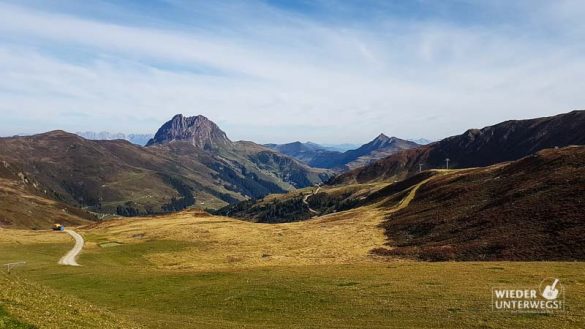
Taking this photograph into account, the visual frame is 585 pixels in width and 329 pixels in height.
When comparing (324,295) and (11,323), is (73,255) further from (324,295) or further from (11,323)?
(11,323)

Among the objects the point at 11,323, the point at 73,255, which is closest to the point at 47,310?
the point at 11,323

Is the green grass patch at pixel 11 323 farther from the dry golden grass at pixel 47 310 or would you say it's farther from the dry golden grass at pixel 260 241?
the dry golden grass at pixel 260 241

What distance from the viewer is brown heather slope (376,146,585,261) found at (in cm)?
5966

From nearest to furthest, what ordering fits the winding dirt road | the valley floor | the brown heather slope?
1. the valley floor
2. the brown heather slope
3. the winding dirt road

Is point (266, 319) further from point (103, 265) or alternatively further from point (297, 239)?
point (297, 239)

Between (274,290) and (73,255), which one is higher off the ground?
(274,290)

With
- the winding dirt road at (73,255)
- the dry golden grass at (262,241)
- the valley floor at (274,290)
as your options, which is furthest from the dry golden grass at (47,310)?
the winding dirt road at (73,255)

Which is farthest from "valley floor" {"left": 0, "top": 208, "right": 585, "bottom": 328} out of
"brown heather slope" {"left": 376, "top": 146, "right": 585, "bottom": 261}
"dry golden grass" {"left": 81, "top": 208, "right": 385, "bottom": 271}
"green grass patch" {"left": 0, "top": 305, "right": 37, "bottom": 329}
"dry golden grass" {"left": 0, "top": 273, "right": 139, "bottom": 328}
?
"brown heather slope" {"left": 376, "top": 146, "right": 585, "bottom": 261}

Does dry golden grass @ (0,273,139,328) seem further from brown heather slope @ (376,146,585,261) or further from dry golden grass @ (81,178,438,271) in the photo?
brown heather slope @ (376,146,585,261)

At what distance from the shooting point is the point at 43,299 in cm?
3070

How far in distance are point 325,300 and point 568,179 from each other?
5946 centimetres

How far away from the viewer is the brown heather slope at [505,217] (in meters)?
59.7

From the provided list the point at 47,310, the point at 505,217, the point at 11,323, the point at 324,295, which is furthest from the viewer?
the point at 505,217

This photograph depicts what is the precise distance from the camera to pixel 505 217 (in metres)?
72.7
